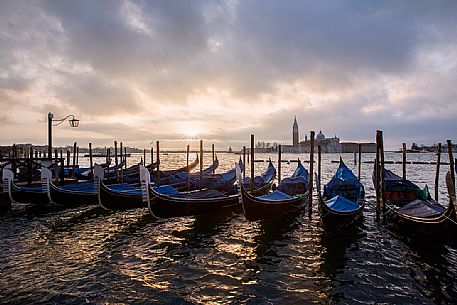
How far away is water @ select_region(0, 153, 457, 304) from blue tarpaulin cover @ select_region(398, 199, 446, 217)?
0.78 meters

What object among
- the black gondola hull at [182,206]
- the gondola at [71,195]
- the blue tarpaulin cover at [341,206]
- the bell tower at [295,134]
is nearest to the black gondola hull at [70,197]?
the gondola at [71,195]

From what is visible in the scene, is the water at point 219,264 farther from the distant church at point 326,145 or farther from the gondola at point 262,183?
the distant church at point 326,145

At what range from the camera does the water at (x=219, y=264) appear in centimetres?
559

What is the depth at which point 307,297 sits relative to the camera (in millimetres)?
5535

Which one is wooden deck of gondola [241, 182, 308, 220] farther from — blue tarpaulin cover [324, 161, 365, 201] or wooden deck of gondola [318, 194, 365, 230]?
blue tarpaulin cover [324, 161, 365, 201]

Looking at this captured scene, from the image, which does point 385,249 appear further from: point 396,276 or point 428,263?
point 396,276

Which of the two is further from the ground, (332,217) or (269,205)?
(269,205)

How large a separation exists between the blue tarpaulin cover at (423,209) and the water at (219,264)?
0.78 metres

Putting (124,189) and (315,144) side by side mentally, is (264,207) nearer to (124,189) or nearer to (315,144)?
(124,189)

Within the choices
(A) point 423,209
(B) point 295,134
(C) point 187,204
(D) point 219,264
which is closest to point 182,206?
(C) point 187,204

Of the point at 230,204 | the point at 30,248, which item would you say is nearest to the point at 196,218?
the point at 230,204

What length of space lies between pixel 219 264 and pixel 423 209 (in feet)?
20.0

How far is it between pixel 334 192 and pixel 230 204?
438 centimetres

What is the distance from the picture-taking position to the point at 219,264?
7094 millimetres
